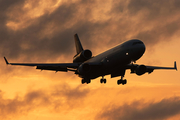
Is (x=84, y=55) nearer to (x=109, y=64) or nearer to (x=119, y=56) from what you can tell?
(x=109, y=64)

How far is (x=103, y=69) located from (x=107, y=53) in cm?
334

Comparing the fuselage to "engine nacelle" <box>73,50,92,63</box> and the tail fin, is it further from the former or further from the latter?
the tail fin

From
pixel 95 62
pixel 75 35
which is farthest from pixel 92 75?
pixel 75 35

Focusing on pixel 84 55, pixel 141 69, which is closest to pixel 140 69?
pixel 141 69

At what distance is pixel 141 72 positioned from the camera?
69.9 meters

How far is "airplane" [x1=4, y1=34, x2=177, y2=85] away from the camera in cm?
6212

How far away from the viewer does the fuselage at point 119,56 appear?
61.6 meters

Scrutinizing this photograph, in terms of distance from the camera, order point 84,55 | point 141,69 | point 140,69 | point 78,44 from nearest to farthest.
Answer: point 140,69 → point 141,69 → point 84,55 → point 78,44

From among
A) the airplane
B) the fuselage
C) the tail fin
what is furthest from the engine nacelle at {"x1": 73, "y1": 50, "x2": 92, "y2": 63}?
the tail fin

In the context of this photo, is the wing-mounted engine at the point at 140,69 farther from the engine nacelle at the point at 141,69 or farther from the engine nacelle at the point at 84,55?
the engine nacelle at the point at 84,55

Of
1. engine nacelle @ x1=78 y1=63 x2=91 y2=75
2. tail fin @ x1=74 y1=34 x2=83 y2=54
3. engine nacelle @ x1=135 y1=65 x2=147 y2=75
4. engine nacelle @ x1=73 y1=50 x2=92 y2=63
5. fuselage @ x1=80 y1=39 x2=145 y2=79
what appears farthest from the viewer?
tail fin @ x1=74 y1=34 x2=83 y2=54

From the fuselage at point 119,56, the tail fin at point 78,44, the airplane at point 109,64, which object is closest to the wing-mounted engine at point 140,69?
the airplane at point 109,64

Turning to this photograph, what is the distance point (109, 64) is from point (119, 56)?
3.27m

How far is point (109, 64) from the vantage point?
65312 millimetres
